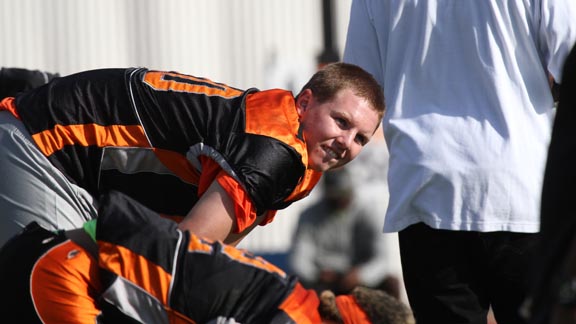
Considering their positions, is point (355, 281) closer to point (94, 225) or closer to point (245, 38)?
point (245, 38)

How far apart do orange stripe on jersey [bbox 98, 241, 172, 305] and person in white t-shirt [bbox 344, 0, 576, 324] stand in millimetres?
798

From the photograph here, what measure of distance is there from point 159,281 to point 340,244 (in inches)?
170

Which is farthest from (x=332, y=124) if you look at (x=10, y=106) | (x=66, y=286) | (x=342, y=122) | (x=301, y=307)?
(x=10, y=106)

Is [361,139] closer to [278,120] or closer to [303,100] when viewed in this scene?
[303,100]

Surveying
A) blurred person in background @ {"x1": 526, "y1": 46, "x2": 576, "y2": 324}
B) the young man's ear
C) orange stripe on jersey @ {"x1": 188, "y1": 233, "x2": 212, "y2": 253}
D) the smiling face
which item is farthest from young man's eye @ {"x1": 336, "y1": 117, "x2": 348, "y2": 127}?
blurred person in background @ {"x1": 526, "y1": 46, "x2": 576, "y2": 324}

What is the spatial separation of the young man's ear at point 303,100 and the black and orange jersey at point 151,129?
0.05m

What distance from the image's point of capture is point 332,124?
3490mm

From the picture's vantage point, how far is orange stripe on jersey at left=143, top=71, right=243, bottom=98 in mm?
3533

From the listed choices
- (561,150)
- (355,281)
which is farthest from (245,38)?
(561,150)

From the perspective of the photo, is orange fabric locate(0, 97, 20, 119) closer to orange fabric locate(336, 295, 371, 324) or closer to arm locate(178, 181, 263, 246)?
arm locate(178, 181, 263, 246)

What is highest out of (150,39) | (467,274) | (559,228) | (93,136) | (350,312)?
(559,228)

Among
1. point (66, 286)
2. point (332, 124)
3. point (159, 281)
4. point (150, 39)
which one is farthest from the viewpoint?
point (150, 39)

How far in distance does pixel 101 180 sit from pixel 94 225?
51 cm

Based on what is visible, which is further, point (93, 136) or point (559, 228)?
point (93, 136)
